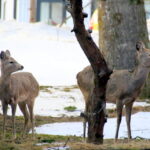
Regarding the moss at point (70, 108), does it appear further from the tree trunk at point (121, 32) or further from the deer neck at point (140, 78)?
the deer neck at point (140, 78)

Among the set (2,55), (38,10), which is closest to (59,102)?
(2,55)

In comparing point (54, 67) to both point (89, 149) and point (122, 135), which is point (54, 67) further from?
point (89, 149)

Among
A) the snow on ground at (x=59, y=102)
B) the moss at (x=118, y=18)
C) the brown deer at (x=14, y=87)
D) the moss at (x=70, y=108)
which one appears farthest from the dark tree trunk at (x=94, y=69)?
the moss at (x=118, y=18)

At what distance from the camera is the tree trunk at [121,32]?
Result: 1948cm

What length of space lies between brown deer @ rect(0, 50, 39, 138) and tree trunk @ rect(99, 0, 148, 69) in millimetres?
4890

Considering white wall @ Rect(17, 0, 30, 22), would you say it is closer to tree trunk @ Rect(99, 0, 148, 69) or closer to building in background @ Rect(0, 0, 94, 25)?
building in background @ Rect(0, 0, 94, 25)

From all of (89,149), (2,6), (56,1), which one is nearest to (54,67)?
(89,149)

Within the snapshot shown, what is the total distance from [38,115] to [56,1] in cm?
3570

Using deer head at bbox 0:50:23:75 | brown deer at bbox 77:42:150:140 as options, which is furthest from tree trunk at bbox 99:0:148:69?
deer head at bbox 0:50:23:75

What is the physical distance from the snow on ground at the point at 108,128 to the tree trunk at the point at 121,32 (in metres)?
2.90

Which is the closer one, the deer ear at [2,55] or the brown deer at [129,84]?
the brown deer at [129,84]

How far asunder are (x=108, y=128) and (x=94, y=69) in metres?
4.96

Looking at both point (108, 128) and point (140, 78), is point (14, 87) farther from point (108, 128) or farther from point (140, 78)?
point (108, 128)

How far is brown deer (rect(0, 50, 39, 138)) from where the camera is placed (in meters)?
13.8
